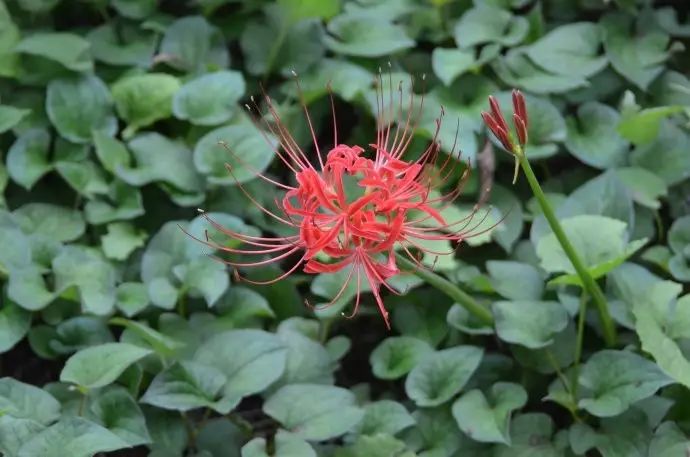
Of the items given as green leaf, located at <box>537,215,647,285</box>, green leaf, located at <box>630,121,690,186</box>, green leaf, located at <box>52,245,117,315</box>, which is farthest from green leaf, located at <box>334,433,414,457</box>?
green leaf, located at <box>630,121,690,186</box>

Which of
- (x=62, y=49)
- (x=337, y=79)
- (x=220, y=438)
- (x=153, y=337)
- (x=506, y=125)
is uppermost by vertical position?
(x=506, y=125)

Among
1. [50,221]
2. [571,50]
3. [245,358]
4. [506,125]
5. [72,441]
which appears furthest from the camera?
[571,50]

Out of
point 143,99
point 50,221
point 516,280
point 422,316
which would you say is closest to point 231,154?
point 143,99

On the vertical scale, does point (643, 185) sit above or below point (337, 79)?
below

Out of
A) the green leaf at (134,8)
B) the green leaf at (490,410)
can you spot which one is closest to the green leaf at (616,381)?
the green leaf at (490,410)

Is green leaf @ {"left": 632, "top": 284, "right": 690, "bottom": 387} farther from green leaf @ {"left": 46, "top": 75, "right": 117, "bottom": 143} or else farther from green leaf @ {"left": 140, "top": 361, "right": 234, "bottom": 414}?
green leaf @ {"left": 46, "top": 75, "right": 117, "bottom": 143}

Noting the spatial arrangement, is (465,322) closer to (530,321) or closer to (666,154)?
(530,321)

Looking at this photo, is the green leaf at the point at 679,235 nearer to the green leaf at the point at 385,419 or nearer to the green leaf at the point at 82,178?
the green leaf at the point at 385,419
